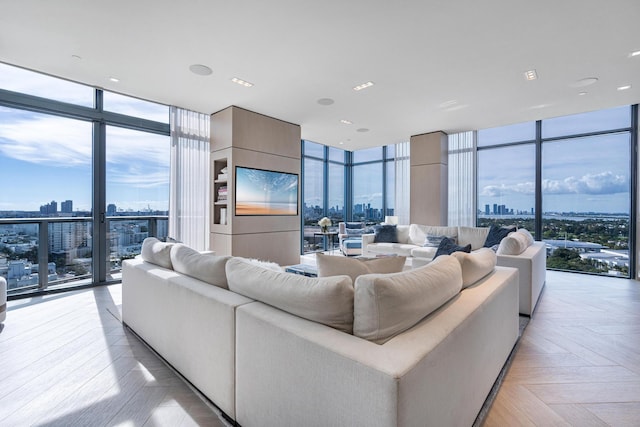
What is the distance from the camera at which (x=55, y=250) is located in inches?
160

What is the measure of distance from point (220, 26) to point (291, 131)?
2992mm

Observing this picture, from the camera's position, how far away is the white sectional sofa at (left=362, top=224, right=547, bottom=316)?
3225 millimetres

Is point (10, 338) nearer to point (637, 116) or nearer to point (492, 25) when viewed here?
point (492, 25)

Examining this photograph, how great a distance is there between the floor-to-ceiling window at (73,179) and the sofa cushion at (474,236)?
5008 mm

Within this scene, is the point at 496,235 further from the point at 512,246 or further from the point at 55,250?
the point at 55,250

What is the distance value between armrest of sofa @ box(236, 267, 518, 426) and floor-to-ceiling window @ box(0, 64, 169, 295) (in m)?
4.02

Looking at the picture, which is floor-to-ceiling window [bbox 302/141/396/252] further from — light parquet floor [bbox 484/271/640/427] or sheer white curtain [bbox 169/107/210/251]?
light parquet floor [bbox 484/271/640/427]

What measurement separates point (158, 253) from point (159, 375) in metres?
0.94

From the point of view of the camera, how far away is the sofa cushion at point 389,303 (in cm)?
117

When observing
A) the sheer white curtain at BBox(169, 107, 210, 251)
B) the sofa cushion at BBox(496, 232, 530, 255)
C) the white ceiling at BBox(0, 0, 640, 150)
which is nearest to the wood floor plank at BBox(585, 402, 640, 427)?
the sofa cushion at BBox(496, 232, 530, 255)

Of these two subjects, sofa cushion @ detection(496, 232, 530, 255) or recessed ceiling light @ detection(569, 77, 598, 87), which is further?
recessed ceiling light @ detection(569, 77, 598, 87)

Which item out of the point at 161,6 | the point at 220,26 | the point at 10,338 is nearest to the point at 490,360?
the point at 220,26

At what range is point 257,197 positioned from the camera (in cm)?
508

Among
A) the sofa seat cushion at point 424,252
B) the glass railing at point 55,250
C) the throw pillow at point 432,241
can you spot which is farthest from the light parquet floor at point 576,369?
the glass railing at point 55,250
